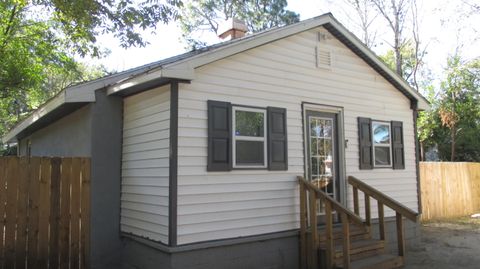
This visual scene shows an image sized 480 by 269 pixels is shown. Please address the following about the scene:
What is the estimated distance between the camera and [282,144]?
6.50 metres

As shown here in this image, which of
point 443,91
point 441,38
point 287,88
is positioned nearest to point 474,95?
point 443,91

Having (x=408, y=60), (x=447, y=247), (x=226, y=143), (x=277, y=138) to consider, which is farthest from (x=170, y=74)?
(x=408, y=60)

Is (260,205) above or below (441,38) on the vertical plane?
below

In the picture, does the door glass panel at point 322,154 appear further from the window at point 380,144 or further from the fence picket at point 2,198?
the fence picket at point 2,198

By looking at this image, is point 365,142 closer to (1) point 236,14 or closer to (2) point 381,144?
(2) point 381,144

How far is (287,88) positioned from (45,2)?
15.7 feet

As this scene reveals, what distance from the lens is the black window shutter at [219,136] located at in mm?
5707

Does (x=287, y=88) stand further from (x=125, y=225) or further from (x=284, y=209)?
(x=125, y=225)

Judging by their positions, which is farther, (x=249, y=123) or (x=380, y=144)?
(x=380, y=144)

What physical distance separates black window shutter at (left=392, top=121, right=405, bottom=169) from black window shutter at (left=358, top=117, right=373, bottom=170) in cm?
77

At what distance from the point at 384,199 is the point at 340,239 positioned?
1.00 m

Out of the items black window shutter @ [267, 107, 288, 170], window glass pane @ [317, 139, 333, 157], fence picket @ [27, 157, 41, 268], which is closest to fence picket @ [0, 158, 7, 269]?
fence picket @ [27, 157, 41, 268]

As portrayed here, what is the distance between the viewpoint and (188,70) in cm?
534

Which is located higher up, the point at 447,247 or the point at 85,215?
the point at 85,215
